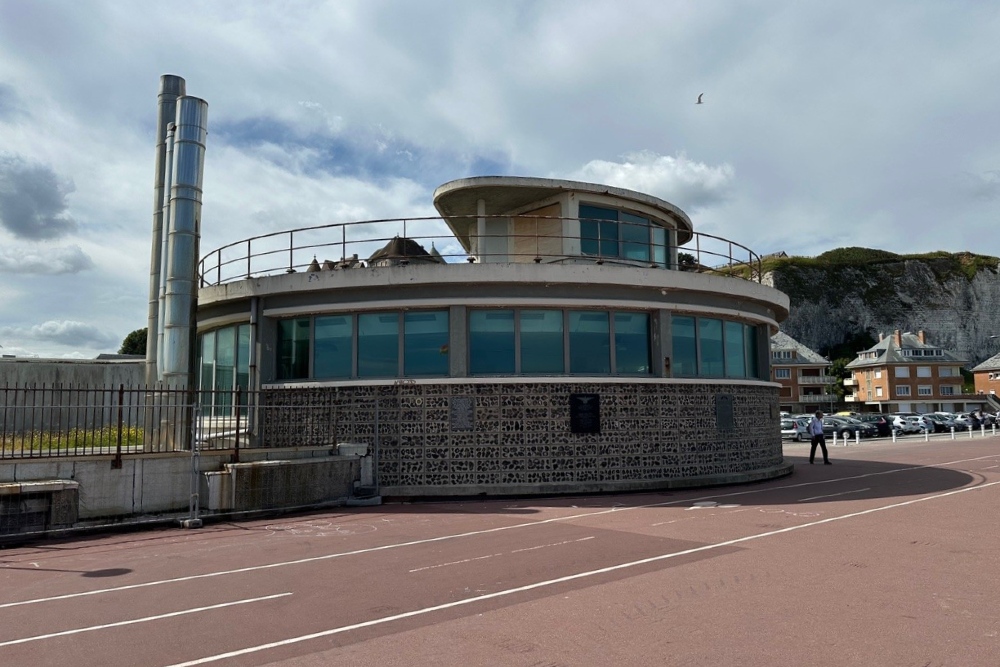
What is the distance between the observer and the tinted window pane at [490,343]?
1588 cm

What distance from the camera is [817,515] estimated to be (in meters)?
12.7

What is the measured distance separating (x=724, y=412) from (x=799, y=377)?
81.9 metres

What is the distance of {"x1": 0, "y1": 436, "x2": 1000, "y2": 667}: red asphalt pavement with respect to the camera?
5742mm

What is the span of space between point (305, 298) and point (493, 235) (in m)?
4.94

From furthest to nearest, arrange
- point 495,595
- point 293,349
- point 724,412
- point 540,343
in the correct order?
1. point 724,412
2. point 293,349
3. point 540,343
4. point 495,595

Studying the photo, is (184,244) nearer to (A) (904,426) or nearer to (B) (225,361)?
(B) (225,361)

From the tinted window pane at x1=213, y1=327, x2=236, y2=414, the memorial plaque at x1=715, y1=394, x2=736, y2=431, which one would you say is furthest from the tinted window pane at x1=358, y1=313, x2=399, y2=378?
the memorial plaque at x1=715, y1=394, x2=736, y2=431

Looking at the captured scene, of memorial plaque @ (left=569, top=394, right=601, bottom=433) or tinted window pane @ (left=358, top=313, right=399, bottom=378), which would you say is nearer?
memorial plaque @ (left=569, top=394, right=601, bottom=433)

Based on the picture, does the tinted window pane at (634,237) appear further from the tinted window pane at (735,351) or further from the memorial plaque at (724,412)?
the memorial plaque at (724,412)

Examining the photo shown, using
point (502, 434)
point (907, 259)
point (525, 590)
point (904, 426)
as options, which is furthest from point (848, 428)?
point (907, 259)

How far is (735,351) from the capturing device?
18.7 meters

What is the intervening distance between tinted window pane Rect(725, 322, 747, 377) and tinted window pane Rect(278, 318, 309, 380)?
10.0 m

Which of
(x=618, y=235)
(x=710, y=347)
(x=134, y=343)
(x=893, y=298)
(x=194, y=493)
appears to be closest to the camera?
(x=194, y=493)

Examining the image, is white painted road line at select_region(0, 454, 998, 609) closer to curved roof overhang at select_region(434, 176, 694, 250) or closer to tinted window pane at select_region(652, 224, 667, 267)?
tinted window pane at select_region(652, 224, 667, 267)
